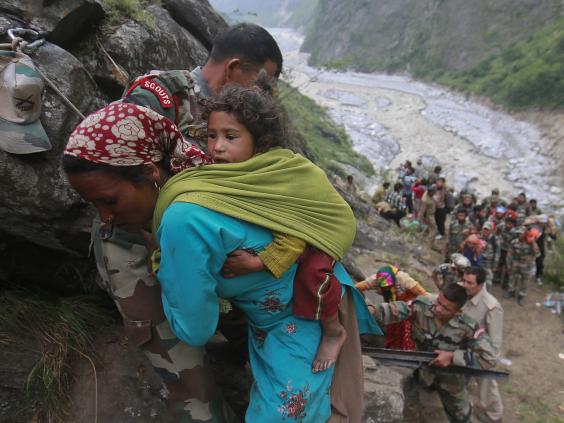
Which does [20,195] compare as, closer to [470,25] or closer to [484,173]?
[484,173]

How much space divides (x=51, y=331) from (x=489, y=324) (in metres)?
3.72

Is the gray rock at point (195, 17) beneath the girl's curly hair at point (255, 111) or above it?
above

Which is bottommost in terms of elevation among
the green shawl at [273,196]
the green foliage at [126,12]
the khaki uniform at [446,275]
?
the khaki uniform at [446,275]

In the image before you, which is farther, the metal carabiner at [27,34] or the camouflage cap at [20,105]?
the metal carabiner at [27,34]

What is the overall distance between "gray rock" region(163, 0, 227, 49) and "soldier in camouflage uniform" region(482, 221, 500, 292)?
5.39 m

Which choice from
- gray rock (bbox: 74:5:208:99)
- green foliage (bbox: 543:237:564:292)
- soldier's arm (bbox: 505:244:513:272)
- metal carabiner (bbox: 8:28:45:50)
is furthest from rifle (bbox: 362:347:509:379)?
green foliage (bbox: 543:237:564:292)

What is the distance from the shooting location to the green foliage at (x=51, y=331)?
254 centimetres

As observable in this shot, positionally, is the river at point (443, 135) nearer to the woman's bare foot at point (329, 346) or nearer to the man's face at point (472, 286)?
the man's face at point (472, 286)

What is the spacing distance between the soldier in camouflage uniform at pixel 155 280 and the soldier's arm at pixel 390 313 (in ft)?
6.07

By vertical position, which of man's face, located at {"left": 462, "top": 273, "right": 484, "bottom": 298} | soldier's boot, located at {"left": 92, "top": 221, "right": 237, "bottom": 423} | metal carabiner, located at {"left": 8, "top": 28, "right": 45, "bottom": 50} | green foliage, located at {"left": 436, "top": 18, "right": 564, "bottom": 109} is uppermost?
green foliage, located at {"left": 436, "top": 18, "right": 564, "bottom": 109}

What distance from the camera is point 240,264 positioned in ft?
4.83

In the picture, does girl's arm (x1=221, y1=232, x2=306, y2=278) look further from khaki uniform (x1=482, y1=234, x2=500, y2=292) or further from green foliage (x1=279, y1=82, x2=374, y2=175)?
green foliage (x1=279, y1=82, x2=374, y2=175)

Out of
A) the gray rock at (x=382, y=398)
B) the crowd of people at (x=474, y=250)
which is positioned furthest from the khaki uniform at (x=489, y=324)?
the gray rock at (x=382, y=398)

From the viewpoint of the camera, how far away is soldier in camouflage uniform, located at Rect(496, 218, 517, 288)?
7793 millimetres
